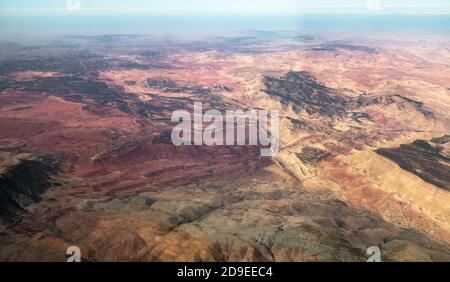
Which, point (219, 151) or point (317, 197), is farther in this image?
point (219, 151)

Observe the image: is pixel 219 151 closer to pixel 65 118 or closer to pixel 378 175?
pixel 378 175

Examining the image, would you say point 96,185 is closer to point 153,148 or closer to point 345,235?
point 153,148
